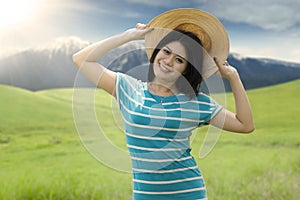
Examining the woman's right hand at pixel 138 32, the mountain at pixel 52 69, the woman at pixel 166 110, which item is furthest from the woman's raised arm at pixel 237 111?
the mountain at pixel 52 69

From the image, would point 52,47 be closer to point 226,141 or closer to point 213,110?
point 226,141

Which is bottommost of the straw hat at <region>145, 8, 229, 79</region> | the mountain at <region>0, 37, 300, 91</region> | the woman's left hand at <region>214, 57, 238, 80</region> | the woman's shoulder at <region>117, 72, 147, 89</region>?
the mountain at <region>0, 37, 300, 91</region>

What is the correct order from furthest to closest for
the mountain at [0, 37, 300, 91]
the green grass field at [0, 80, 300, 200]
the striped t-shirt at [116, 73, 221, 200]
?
the mountain at [0, 37, 300, 91] < the green grass field at [0, 80, 300, 200] < the striped t-shirt at [116, 73, 221, 200]

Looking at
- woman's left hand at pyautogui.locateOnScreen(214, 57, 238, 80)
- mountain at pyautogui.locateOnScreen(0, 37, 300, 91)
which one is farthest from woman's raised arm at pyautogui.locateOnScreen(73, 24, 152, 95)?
mountain at pyautogui.locateOnScreen(0, 37, 300, 91)

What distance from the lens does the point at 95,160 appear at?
134 inches

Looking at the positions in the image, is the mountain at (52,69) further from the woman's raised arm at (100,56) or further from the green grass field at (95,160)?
the woman's raised arm at (100,56)

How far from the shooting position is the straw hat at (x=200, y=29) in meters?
1.47

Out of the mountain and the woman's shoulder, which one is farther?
the mountain

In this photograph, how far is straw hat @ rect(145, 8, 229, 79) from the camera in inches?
57.7

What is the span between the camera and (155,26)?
4.83 feet

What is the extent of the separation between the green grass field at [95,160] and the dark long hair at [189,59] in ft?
0.97

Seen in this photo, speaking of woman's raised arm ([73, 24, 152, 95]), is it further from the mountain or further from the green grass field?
the mountain

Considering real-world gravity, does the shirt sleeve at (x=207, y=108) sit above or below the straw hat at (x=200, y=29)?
below

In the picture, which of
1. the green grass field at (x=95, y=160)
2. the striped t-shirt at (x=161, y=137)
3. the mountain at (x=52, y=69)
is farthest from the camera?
the mountain at (x=52, y=69)
